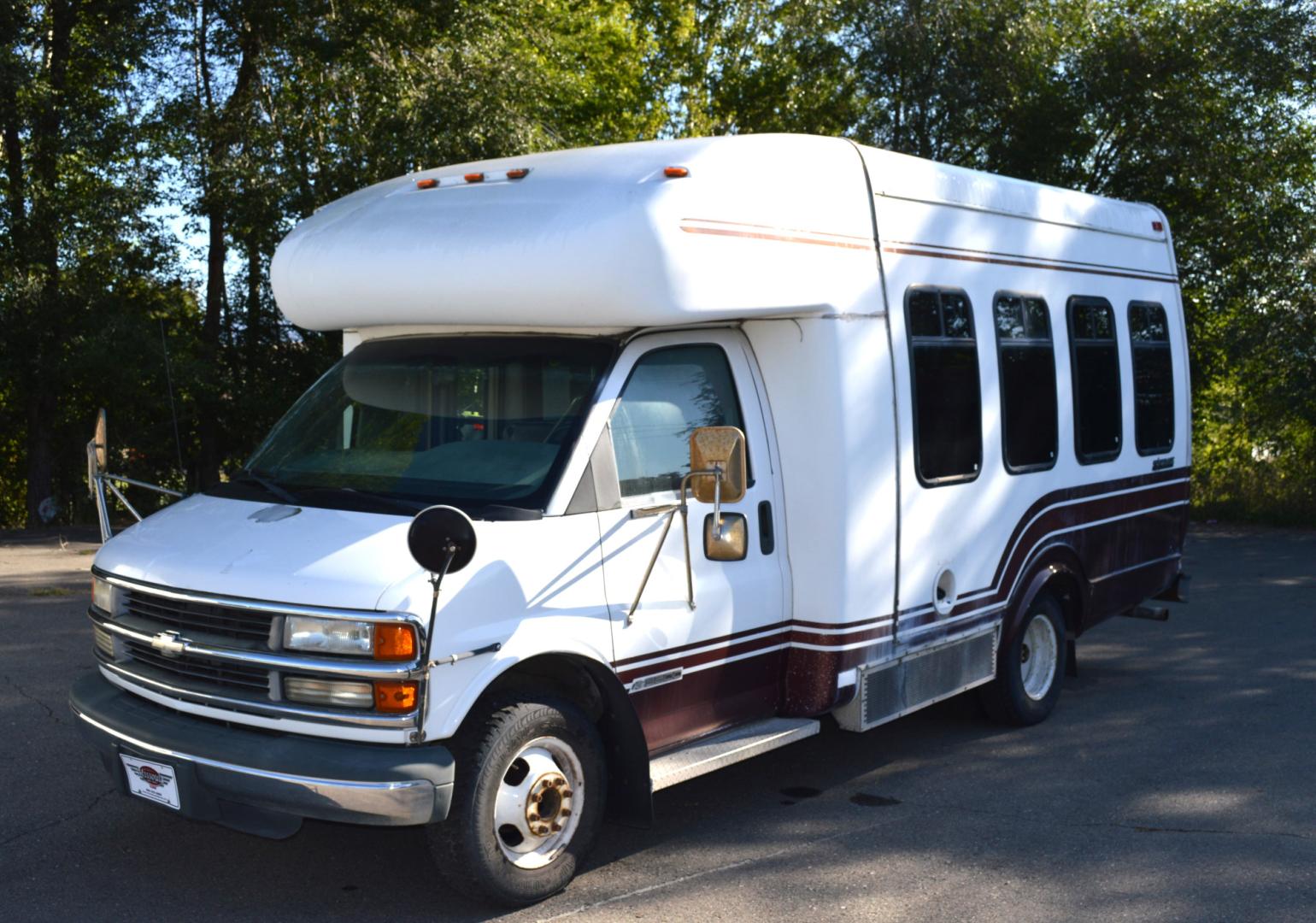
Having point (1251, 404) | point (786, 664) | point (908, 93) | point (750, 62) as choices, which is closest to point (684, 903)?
point (786, 664)

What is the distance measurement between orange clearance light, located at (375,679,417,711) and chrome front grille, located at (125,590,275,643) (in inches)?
18.1

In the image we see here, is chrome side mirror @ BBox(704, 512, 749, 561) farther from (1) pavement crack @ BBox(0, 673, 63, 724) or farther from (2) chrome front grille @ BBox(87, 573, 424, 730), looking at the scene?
(1) pavement crack @ BBox(0, 673, 63, 724)

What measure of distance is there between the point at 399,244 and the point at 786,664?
2.45 metres

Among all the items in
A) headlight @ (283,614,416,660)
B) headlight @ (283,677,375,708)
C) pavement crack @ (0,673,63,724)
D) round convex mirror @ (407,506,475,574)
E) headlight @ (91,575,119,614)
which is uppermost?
round convex mirror @ (407,506,475,574)

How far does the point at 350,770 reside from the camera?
4.38 metres

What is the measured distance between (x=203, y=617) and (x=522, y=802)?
51.2 inches

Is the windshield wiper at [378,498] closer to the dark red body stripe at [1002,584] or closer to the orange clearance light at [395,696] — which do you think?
the orange clearance light at [395,696]

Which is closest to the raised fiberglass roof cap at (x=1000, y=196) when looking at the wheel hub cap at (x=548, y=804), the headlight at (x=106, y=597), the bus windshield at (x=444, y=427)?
the bus windshield at (x=444, y=427)

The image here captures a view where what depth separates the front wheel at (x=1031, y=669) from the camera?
7324 millimetres

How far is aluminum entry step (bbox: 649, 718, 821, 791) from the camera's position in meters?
5.23

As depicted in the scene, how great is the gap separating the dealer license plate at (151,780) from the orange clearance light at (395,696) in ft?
2.75

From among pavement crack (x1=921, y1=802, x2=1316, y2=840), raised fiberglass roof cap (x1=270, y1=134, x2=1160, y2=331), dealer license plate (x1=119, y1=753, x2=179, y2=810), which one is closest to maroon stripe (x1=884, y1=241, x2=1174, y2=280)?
raised fiberglass roof cap (x1=270, y1=134, x2=1160, y2=331)

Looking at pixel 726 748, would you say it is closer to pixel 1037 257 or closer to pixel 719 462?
pixel 719 462

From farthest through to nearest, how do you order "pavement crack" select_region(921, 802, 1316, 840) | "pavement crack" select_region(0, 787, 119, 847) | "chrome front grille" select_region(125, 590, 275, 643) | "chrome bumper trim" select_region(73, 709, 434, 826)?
"pavement crack" select_region(921, 802, 1316, 840)
"pavement crack" select_region(0, 787, 119, 847)
"chrome front grille" select_region(125, 590, 275, 643)
"chrome bumper trim" select_region(73, 709, 434, 826)
